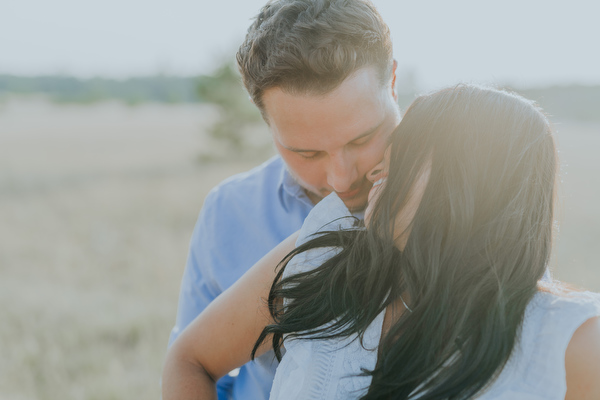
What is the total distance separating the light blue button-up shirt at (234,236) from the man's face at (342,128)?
0.94 feet

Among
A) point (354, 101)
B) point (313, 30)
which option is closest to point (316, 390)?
point (354, 101)

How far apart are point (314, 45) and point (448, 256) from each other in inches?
36.9

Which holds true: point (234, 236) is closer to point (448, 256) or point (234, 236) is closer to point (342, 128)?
point (342, 128)

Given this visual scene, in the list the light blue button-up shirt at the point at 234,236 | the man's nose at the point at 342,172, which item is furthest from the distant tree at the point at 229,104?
the man's nose at the point at 342,172

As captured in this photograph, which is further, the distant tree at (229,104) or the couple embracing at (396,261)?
the distant tree at (229,104)

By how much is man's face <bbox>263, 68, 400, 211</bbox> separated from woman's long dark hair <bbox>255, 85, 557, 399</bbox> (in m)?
0.30

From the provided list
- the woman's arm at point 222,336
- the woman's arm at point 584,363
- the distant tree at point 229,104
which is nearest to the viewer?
the woman's arm at point 584,363

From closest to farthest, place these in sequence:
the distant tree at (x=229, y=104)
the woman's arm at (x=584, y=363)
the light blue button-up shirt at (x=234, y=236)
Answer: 1. the woman's arm at (x=584, y=363)
2. the light blue button-up shirt at (x=234, y=236)
3. the distant tree at (x=229, y=104)

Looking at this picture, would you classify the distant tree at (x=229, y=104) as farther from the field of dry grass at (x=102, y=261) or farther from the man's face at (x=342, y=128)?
the man's face at (x=342, y=128)

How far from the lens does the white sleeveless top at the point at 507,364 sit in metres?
1.31

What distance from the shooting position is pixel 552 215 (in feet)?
5.27

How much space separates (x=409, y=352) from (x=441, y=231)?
1.15ft

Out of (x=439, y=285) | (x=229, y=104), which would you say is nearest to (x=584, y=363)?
(x=439, y=285)

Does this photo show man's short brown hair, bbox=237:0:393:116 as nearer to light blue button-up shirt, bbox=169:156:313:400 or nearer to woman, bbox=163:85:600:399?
woman, bbox=163:85:600:399
